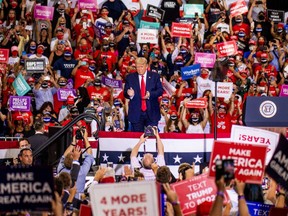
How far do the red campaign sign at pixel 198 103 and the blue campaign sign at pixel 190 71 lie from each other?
154cm

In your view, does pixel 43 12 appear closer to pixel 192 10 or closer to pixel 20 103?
pixel 192 10

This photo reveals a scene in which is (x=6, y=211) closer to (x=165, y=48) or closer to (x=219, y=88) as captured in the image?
(x=219, y=88)

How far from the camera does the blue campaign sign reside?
18.8 meters

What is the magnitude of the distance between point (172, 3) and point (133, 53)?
2747mm

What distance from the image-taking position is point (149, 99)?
14758 millimetres

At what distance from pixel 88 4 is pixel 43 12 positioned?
111cm

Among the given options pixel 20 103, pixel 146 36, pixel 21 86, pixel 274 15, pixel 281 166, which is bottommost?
pixel 20 103

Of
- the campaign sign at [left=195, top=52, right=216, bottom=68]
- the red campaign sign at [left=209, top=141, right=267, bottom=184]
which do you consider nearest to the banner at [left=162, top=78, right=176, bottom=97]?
the campaign sign at [left=195, top=52, right=216, bottom=68]

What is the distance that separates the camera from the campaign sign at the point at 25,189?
7.50 metres

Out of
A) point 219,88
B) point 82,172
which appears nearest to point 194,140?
point 82,172

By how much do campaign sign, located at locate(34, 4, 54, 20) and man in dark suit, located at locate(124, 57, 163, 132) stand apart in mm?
5791

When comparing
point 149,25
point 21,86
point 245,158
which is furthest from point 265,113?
point 149,25

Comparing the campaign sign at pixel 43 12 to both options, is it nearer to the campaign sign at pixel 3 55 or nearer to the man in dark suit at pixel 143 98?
the campaign sign at pixel 3 55

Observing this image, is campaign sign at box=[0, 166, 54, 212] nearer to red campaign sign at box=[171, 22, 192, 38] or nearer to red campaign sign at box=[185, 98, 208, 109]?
red campaign sign at box=[185, 98, 208, 109]
